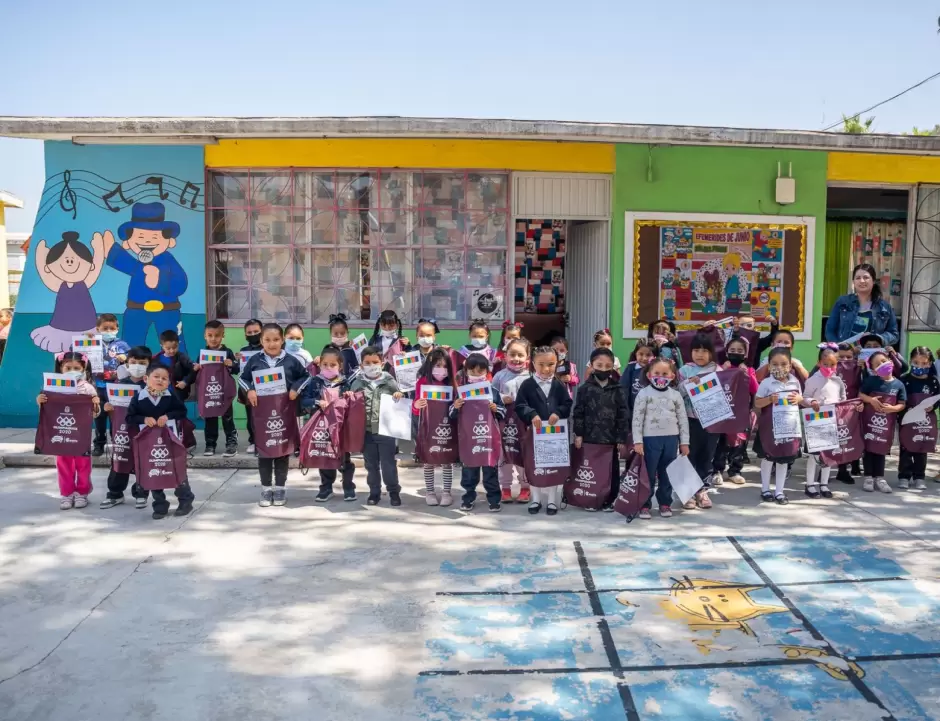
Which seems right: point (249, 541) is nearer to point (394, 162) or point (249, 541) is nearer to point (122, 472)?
point (122, 472)

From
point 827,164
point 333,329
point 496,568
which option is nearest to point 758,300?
point 827,164

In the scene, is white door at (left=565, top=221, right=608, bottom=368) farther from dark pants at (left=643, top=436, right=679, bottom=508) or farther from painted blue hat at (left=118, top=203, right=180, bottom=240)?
painted blue hat at (left=118, top=203, right=180, bottom=240)

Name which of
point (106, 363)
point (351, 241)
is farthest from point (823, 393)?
point (106, 363)

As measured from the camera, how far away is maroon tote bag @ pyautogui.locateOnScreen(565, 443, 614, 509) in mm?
6812

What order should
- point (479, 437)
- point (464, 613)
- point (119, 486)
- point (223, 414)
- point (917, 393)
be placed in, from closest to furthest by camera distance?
point (464, 613) → point (479, 437) → point (119, 486) → point (917, 393) → point (223, 414)

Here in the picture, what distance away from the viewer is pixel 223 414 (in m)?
8.44

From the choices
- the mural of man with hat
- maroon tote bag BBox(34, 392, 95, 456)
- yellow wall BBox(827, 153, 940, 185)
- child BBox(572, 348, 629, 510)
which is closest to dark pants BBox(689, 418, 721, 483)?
child BBox(572, 348, 629, 510)

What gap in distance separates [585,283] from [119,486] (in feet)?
20.4

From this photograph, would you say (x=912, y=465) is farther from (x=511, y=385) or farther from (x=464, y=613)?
(x=464, y=613)

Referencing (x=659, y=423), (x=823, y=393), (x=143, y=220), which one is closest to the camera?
(x=659, y=423)

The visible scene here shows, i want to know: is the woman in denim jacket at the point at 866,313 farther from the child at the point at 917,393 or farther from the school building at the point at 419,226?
the school building at the point at 419,226

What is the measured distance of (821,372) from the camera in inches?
301

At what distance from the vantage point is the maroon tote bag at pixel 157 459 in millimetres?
6562

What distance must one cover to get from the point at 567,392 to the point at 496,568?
186 cm
